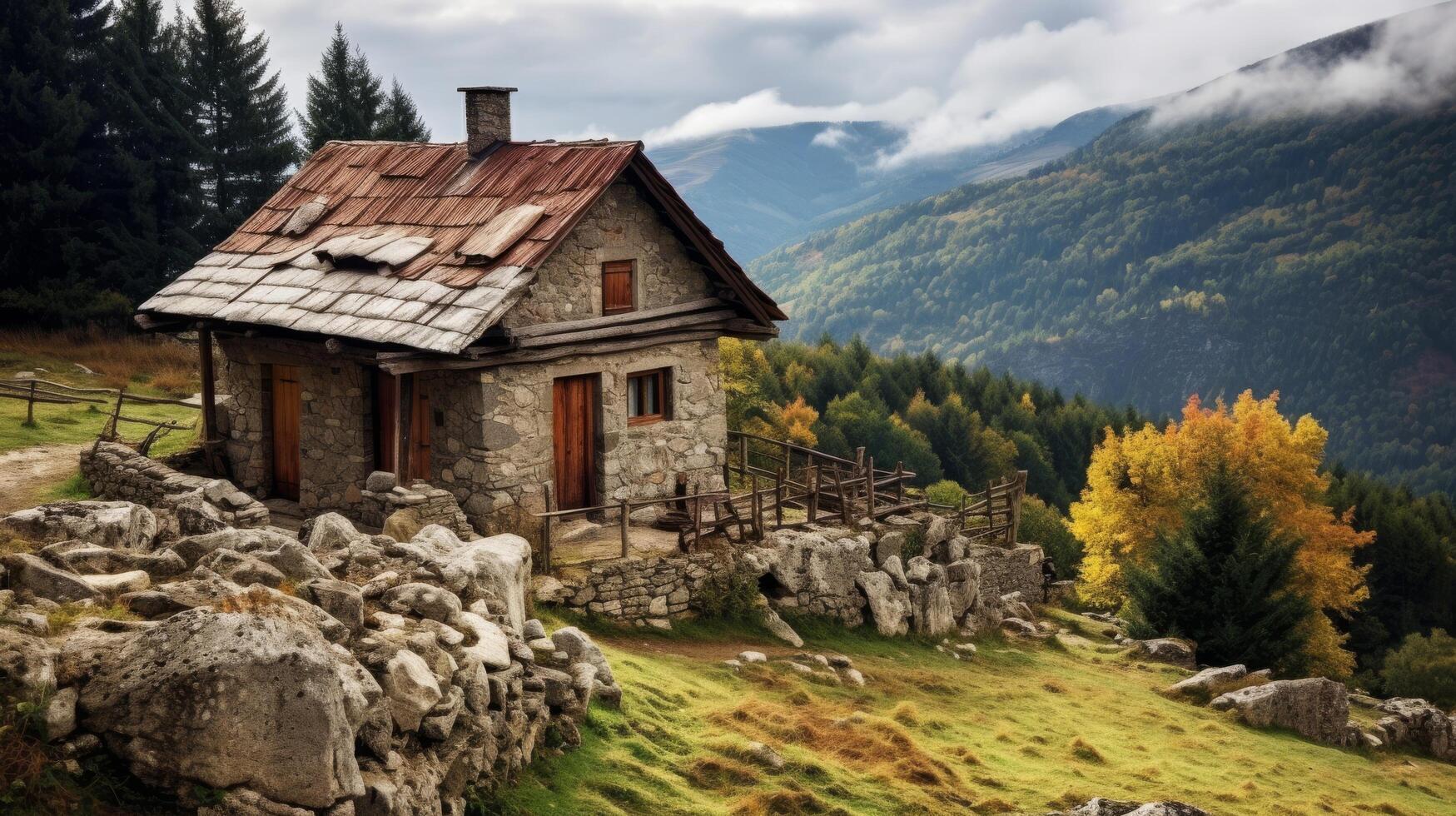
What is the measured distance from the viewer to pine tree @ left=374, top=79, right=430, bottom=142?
5406 centimetres

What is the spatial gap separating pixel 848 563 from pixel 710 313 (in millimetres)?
4759

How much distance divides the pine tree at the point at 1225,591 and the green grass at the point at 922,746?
422cm

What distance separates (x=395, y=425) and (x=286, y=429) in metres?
4.30

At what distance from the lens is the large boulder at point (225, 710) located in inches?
289

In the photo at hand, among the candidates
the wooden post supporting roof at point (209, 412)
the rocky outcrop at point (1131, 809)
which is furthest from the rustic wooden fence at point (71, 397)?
the rocky outcrop at point (1131, 809)

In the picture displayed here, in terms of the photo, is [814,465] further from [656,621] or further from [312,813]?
[312,813]

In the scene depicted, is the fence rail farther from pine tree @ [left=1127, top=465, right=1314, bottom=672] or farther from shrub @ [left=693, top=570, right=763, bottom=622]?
pine tree @ [left=1127, top=465, right=1314, bottom=672]

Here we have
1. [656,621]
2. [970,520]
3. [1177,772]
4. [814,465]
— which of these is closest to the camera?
[1177,772]

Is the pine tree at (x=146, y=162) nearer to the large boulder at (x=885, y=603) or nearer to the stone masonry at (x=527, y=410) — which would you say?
the stone masonry at (x=527, y=410)

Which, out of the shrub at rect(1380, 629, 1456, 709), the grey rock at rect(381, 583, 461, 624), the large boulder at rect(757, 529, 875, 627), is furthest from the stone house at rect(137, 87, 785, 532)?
the shrub at rect(1380, 629, 1456, 709)

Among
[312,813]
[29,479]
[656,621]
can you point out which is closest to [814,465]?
[656,621]

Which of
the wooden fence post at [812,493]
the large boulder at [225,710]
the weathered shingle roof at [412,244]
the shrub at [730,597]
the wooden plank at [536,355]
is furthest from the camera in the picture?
the wooden fence post at [812,493]

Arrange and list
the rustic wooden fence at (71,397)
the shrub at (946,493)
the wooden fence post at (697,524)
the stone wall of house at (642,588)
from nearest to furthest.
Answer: the stone wall of house at (642,588)
the wooden fence post at (697,524)
the rustic wooden fence at (71,397)
the shrub at (946,493)

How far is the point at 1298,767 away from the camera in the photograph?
19.4 metres
